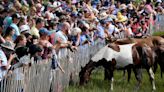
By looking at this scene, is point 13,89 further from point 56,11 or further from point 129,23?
point 129,23

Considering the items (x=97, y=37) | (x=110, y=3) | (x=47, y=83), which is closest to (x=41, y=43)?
(x=47, y=83)

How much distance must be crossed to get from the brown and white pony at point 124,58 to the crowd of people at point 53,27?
786 millimetres

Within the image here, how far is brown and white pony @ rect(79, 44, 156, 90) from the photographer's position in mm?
15789

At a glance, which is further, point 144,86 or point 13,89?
point 144,86

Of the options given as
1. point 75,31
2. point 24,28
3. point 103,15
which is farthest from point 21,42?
point 103,15

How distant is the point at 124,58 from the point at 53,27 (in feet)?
10.6

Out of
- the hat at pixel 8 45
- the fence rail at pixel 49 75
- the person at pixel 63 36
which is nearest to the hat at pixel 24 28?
the person at pixel 63 36

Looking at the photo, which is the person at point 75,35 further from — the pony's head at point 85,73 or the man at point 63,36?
the pony's head at point 85,73

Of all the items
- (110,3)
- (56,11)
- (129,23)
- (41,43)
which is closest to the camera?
(41,43)

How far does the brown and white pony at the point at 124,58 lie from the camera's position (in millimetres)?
15789

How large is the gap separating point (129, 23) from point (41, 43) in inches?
446

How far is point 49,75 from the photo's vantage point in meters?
12.6

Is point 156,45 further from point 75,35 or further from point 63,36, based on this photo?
point 63,36

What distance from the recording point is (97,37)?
1780cm
